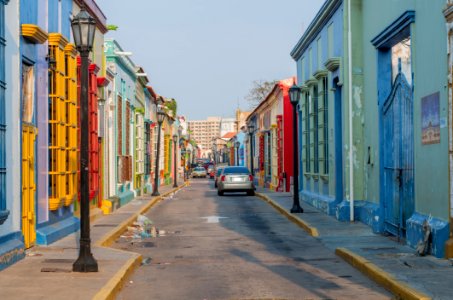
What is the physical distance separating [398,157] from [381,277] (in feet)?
17.3

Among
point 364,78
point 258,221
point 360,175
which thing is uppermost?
point 364,78

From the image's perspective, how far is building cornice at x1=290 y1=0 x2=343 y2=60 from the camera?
21780 mm

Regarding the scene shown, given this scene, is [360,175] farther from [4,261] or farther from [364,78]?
[4,261]

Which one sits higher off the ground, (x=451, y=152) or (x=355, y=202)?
(x=451, y=152)

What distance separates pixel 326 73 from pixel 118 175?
30.2ft

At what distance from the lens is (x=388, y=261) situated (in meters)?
12.2

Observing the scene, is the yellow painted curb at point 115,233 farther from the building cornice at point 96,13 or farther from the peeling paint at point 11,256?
the building cornice at point 96,13

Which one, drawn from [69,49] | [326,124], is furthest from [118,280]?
[326,124]

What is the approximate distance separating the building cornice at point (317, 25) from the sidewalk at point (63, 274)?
9.86 metres

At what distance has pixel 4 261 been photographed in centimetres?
1146

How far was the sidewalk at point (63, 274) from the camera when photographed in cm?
941

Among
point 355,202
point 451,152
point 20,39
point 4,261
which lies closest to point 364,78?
point 355,202

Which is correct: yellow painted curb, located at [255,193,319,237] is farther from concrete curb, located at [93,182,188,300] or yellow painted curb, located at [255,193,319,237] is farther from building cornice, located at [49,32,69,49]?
building cornice, located at [49,32,69,49]

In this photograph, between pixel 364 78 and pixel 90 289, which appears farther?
pixel 364 78
